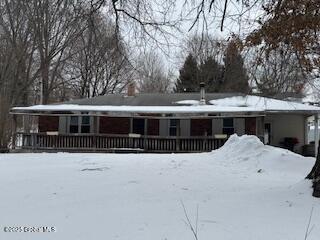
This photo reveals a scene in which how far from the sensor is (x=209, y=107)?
28.8 meters

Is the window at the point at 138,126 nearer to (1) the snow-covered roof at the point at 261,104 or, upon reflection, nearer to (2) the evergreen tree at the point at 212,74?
(1) the snow-covered roof at the point at 261,104

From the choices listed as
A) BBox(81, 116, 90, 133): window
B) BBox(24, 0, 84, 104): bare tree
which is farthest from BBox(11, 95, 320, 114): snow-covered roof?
BBox(24, 0, 84, 104): bare tree

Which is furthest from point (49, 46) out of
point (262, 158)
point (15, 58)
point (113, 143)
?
point (262, 158)

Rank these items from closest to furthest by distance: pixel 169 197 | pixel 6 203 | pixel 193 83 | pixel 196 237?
pixel 196 237
pixel 6 203
pixel 169 197
pixel 193 83

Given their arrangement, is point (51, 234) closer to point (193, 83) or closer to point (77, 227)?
→ point (77, 227)

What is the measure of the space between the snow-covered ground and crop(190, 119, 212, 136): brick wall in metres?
17.5

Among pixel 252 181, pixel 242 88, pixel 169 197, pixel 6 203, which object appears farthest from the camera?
pixel 242 88

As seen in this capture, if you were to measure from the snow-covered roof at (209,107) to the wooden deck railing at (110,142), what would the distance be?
1.59 metres

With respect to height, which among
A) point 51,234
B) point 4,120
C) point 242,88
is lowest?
point 51,234

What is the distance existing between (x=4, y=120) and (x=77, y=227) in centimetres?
2368

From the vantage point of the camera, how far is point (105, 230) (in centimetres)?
615

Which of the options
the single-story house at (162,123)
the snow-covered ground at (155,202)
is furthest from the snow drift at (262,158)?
the single-story house at (162,123)

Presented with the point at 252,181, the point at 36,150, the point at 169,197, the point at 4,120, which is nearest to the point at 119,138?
the point at 36,150

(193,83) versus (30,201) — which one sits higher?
(193,83)
